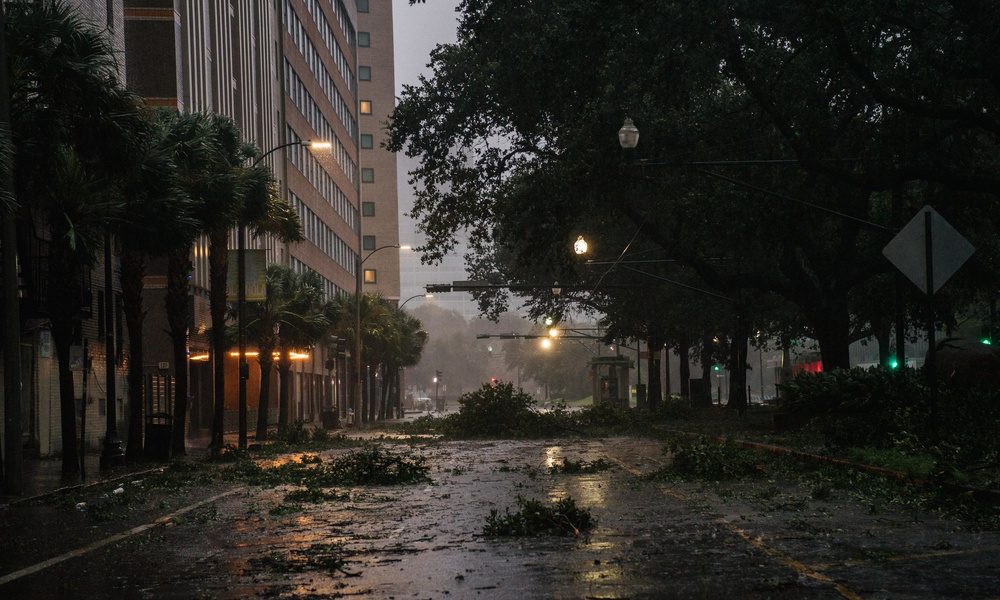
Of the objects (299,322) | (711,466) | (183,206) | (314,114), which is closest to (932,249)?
(711,466)

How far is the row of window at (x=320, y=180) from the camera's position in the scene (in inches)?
2554

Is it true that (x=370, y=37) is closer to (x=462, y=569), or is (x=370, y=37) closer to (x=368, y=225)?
(x=368, y=225)

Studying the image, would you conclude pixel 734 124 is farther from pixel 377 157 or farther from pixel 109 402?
pixel 377 157

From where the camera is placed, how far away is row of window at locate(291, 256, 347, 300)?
63.6 metres

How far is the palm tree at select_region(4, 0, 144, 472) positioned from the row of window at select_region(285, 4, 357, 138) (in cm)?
4517

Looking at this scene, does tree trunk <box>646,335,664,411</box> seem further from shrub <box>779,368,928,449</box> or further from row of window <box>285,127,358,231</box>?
shrub <box>779,368,928,449</box>

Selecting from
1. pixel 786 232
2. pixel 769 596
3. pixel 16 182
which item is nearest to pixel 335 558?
pixel 769 596

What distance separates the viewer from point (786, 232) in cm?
2797

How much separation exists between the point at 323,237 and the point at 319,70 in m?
11.2

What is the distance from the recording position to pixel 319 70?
76125mm

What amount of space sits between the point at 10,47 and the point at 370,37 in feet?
340

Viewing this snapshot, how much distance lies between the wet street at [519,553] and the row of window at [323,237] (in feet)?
150

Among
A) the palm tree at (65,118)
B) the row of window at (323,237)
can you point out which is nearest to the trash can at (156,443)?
the palm tree at (65,118)

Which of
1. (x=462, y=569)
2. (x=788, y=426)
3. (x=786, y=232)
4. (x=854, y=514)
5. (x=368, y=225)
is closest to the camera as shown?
(x=462, y=569)
